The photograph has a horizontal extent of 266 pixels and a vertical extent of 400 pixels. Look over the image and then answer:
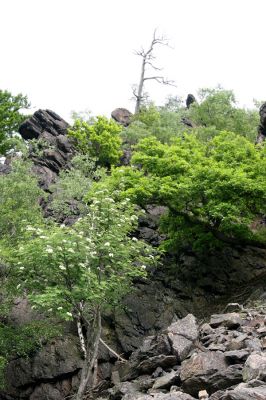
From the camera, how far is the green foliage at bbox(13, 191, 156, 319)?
1409 centimetres

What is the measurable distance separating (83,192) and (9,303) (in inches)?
341

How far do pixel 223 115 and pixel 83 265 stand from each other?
32652 millimetres

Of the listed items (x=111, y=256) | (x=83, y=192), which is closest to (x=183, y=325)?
(x=111, y=256)

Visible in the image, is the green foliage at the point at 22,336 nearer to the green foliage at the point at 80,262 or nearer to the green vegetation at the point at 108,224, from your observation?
the green vegetation at the point at 108,224

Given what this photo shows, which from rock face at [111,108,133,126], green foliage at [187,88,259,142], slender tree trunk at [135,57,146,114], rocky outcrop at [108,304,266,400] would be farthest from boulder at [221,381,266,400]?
slender tree trunk at [135,57,146,114]

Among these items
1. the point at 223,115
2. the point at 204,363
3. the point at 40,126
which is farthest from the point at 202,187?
the point at 40,126

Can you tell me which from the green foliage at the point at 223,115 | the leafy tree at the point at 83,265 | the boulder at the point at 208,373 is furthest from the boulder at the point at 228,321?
the green foliage at the point at 223,115

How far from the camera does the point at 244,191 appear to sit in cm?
2114

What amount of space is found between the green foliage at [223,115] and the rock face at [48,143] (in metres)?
14.1

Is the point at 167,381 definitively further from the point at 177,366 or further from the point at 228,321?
the point at 228,321

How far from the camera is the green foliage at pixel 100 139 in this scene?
37.2 meters

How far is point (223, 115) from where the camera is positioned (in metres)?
42.7

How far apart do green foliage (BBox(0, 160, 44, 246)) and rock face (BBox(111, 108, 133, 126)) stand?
96.3 ft

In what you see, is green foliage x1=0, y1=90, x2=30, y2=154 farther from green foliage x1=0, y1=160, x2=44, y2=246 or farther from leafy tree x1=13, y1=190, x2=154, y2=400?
leafy tree x1=13, y1=190, x2=154, y2=400
